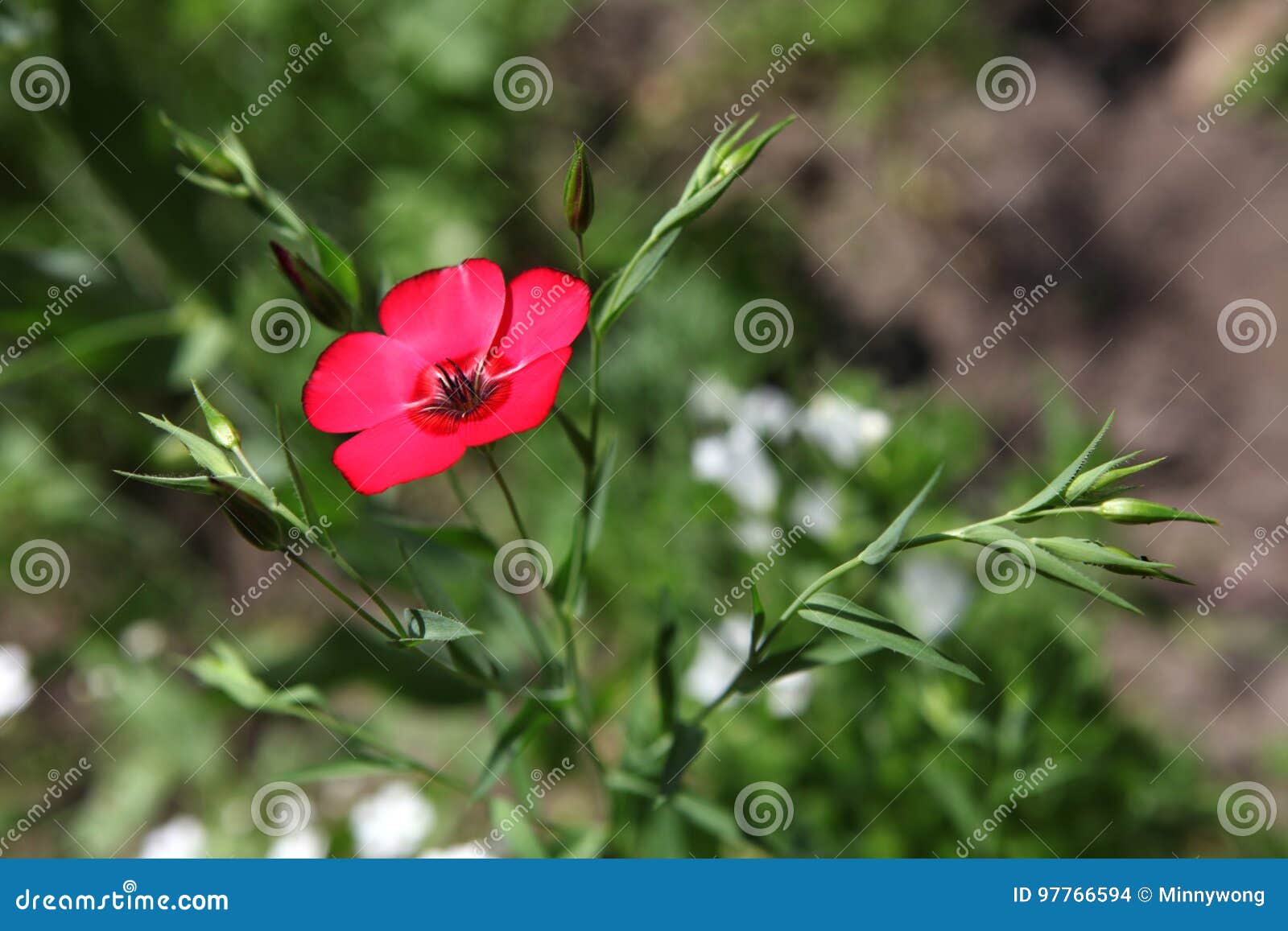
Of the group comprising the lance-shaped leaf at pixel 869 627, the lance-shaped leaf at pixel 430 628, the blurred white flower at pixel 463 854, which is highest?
the lance-shaped leaf at pixel 869 627

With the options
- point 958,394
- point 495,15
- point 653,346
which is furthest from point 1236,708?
point 495,15

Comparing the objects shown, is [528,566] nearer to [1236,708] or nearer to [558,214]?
[558,214]

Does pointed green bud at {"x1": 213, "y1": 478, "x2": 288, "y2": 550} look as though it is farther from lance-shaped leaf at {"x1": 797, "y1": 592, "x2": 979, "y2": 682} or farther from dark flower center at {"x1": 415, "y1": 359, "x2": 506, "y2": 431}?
lance-shaped leaf at {"x1": 797, "y1": 592, "x2": 979, "y2": 682}

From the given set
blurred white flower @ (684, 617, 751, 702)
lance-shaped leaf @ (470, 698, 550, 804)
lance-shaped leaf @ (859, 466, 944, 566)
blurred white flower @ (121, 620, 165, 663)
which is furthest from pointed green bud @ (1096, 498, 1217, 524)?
blurred white flower @ (121, 620, 165, 663)

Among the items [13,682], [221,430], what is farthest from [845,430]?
[13,682]

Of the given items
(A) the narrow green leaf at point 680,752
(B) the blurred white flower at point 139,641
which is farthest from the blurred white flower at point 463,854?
(B) the blurred white flower at point 139,641

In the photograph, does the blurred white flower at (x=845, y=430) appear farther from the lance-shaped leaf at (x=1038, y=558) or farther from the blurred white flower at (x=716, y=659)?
the lance-shaped leaf at (x=1038, y=558)
